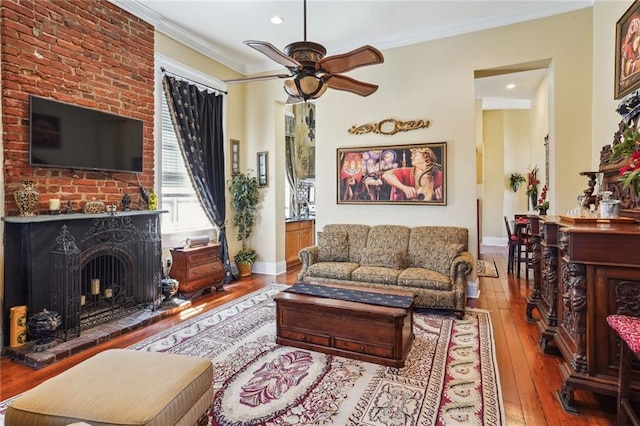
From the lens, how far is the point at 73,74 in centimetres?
352

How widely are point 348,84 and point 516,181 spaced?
25.9 feet

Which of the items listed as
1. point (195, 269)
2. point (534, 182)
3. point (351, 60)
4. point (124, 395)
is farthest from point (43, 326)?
point (534, 182)

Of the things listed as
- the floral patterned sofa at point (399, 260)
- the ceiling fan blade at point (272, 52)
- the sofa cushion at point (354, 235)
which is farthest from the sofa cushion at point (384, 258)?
the ceiling fan blade at point (272, 52)

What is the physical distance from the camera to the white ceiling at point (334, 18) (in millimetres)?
4078

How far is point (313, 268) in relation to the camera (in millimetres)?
4461

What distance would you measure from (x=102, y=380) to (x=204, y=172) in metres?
3.92

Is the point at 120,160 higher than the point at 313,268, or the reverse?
the point at 120,160

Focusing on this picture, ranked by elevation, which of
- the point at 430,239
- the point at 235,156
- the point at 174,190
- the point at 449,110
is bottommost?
the point at 430,239

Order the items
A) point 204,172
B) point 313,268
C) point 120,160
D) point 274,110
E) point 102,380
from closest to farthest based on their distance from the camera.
Result: point 102,380, point 120,160, point 313,268, point 204,172, point 274,110

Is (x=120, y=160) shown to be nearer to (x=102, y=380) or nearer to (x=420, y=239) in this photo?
(x=102, y=380)

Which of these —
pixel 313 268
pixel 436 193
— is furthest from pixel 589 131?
pixel 313 268

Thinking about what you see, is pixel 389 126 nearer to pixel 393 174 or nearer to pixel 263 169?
pixel 393 174

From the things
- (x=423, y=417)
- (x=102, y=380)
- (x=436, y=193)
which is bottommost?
(x=423, y=417)

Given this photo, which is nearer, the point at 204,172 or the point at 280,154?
the point at 204,172
